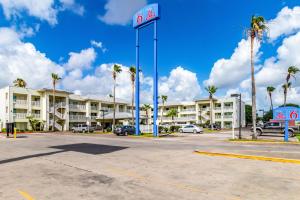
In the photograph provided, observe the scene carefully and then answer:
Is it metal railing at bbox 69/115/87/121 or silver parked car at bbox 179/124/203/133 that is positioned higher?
metal railing at bbox 69/115/87/121

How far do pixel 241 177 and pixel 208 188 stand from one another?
6.58ft

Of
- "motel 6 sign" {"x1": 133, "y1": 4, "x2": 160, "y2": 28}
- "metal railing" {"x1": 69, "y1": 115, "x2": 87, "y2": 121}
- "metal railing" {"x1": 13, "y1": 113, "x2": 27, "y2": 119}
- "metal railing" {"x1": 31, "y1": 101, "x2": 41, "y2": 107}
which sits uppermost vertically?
"motel 6 sign" {"x1": 133, "y1": 4, "x2": 160, "y2": 28}

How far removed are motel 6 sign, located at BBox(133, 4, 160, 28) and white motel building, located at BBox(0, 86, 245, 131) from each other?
66.2ft

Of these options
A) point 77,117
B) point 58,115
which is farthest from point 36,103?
point 77,117

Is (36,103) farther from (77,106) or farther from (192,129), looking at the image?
(192,129)

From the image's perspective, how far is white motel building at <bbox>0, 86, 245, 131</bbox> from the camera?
5044cm

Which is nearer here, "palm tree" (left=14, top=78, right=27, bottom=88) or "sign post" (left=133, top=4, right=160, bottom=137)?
"sign post" (left=133, top=4, right=160, bottom=137)

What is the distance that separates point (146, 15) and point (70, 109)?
1439 inches

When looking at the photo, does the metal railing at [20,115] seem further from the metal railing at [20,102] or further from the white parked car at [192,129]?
the white parked car at [192,129]

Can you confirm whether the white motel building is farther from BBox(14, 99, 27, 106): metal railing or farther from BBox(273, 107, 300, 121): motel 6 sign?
BBox(273, 107, 300, 121): motel 6 sign

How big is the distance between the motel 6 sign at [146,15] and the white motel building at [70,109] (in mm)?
20165

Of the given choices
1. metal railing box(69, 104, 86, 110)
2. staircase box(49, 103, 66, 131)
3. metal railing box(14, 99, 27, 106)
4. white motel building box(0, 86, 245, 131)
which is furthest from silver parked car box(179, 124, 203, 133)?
metal railing box(14, 99, 27, 106)

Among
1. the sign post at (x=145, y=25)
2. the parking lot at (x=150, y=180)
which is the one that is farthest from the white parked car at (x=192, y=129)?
the parking lot at (x=150, y=180)

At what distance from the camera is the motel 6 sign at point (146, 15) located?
109 feet
